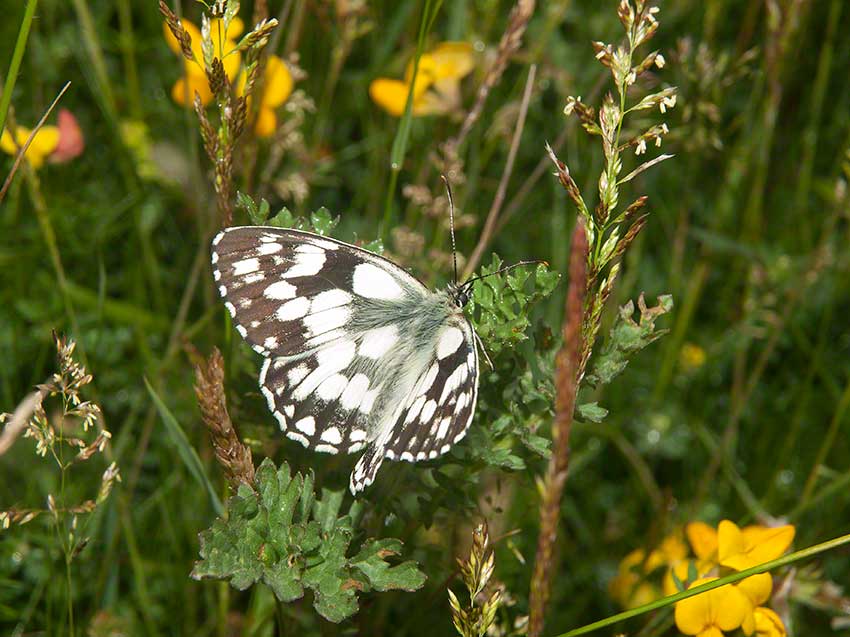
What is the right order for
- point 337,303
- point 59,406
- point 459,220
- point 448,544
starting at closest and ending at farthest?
1. point 337,303
2. point 448,544
3. point 459,220
4. point 59,406

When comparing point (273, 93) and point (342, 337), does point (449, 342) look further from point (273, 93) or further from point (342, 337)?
point (273, 93)

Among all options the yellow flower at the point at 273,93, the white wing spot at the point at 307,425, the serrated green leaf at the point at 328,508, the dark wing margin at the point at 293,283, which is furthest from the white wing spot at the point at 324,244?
the yellow flower at the point at 273,93

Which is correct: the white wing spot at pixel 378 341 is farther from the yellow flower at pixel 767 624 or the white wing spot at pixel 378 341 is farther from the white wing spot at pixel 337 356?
the yellow flower at pixel 767 624

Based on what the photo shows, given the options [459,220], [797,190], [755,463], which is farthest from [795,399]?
[459,220]

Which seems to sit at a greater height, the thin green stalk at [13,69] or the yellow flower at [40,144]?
the thin green stalk at [13,69]

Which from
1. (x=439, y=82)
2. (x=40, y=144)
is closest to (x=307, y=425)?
(x=40, y=144)

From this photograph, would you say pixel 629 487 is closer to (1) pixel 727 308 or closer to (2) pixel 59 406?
(1) pixel 727 308

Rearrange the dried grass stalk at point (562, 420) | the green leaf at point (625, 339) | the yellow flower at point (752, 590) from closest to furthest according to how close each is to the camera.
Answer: the dried grass stalk at point (562, 420) < the green leaf at point (625, 339) < the yellow flower at point (752, 590)
